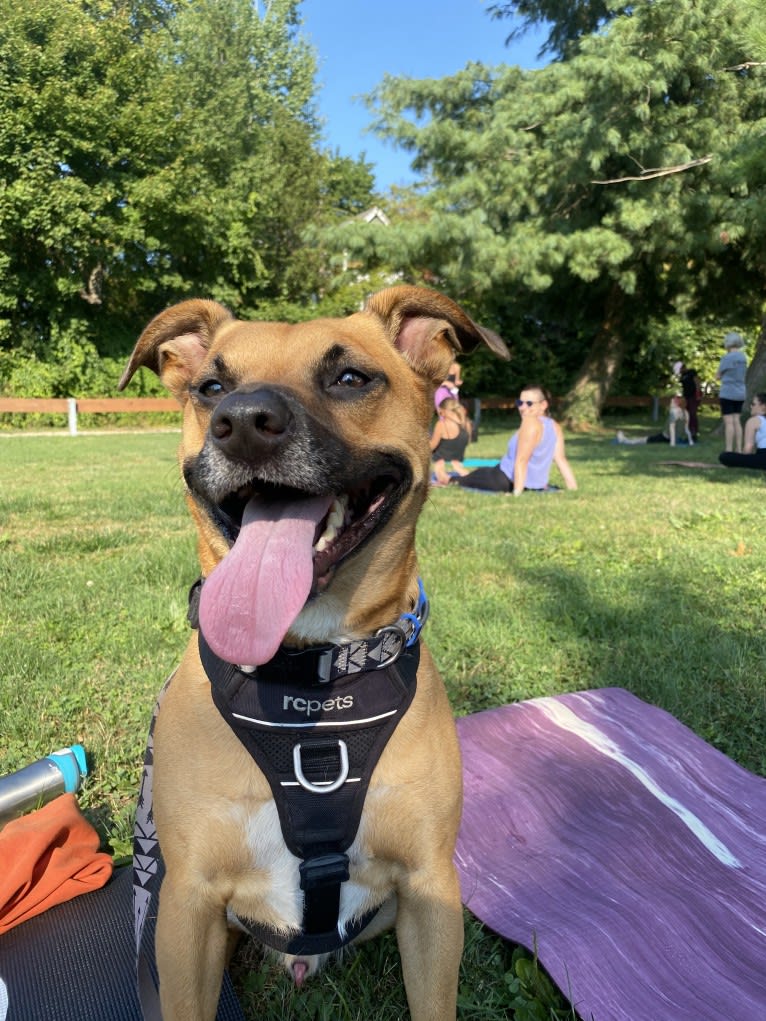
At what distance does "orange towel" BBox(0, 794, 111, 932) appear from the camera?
7.39 ft

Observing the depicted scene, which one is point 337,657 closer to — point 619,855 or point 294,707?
point 294,707

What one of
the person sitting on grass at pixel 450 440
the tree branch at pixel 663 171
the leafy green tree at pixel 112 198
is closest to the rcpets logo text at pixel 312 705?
the person sitting on grass at pixel 450 440

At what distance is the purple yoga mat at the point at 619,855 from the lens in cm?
213

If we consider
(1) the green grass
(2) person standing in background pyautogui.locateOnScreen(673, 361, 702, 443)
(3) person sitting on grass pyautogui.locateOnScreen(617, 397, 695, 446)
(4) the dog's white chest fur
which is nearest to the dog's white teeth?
(4) the dog's white chest fur

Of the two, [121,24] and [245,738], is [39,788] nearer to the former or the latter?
[245,738]

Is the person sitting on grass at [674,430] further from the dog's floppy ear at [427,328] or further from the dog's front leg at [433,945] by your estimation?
the dog's front leg at [433,945]

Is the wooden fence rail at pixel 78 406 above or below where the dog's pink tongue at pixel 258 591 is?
below

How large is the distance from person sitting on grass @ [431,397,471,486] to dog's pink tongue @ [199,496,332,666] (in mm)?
10378

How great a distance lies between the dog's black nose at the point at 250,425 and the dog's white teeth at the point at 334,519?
255 millimetres

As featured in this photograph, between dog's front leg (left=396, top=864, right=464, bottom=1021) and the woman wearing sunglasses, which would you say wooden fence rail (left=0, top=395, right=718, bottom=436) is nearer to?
the woman wearing sunglasses

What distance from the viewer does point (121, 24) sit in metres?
26.1

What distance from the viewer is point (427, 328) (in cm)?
260

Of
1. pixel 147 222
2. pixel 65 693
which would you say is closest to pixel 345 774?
pixel 65 693

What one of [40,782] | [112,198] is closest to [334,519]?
[40,782]
